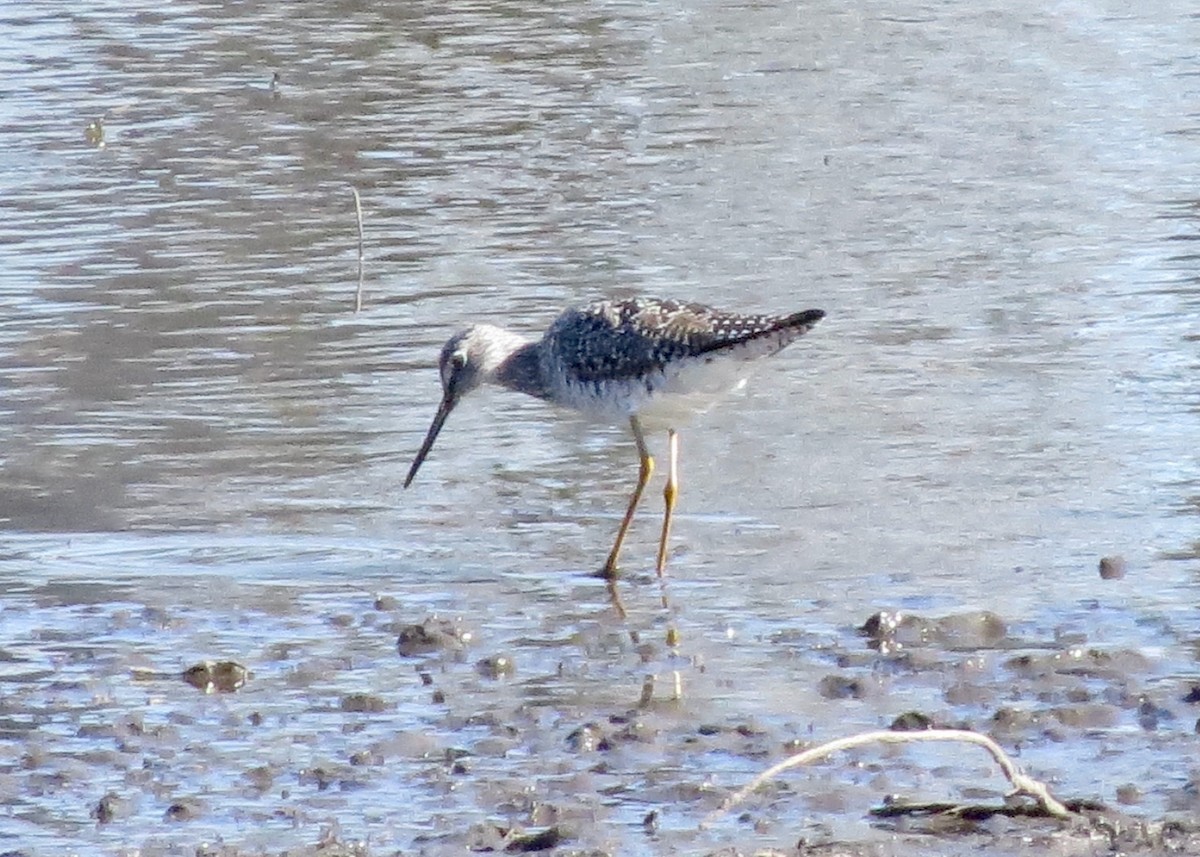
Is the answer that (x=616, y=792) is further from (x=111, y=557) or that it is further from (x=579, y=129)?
(x=579, y=129)

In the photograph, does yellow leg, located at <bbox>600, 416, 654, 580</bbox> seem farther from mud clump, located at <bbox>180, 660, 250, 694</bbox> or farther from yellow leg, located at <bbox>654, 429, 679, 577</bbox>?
mud clump, located at <bbox>180, 660, 250, 694</bbox>

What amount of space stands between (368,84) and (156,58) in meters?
1.89

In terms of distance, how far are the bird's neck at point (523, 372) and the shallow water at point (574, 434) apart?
0.33 meters

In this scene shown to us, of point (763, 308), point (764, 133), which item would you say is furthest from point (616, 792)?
point (764, 133)

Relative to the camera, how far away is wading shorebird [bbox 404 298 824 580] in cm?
773

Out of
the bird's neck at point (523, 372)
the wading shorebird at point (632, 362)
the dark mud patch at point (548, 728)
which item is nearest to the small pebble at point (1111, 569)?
the dark mud patch at point (548, 728)

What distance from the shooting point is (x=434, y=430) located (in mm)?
8570

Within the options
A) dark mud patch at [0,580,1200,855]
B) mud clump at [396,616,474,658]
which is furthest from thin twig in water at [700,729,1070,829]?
mud clump at [396,616,474,658]

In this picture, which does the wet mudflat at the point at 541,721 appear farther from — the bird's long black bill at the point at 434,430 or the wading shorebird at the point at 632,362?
the bird's long black bill at the point at 434,430

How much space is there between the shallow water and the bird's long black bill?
0.14 m

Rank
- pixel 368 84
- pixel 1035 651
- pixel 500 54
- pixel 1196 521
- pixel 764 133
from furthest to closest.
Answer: pixel 500 54, pixel 368 84, pixel 764 133, pixel 1196 521, pixel 1035 651

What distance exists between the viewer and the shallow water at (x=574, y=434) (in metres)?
5.81

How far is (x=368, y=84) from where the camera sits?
15914 millimetres

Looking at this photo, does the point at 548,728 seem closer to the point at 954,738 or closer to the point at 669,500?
the point at 954,738
